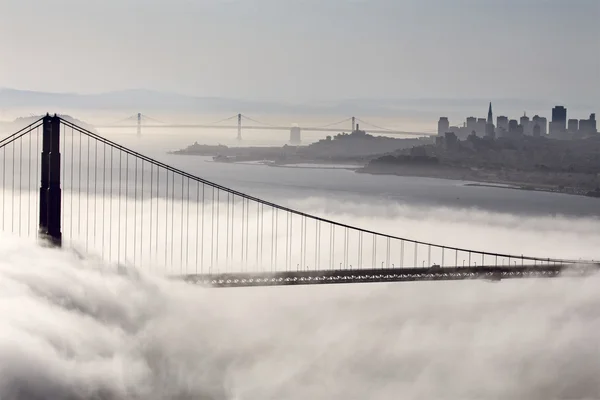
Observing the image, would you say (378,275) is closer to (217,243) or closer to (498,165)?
(217,243)

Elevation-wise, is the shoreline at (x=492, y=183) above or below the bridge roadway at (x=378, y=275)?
above

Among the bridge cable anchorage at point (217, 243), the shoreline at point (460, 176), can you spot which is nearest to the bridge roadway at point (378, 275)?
the bridge cable anchorage at point (217, 243)

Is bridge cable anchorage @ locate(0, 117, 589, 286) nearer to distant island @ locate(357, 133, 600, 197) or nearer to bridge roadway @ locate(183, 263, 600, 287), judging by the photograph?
bridge roadway @ locate(183, 263, 600, 287)

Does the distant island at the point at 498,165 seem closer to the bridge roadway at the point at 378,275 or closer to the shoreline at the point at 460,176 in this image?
the shoreline at the point at 460,176

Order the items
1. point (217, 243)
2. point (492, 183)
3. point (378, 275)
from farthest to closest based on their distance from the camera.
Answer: point (492, 183), point (217, 243), point (378, 275)

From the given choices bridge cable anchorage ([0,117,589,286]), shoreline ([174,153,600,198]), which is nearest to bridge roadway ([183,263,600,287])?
bridge cable anchorage ([0,117,589,286])

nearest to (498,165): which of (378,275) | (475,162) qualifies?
(475,162)
